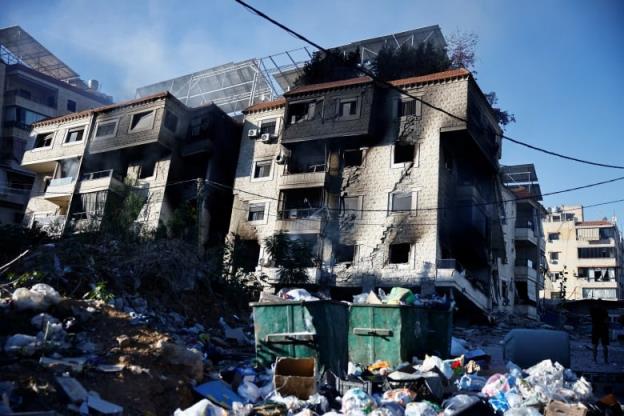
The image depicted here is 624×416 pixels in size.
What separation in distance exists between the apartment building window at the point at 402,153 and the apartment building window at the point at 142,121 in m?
12.8

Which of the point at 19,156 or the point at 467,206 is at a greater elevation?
the point at 19,156

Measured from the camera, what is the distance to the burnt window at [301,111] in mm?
27250

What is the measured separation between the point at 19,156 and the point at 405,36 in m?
26.4

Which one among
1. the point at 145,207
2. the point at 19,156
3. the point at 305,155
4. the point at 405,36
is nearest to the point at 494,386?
the point at 305,155

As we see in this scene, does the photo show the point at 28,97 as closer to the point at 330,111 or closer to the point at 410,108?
the point at 330,111

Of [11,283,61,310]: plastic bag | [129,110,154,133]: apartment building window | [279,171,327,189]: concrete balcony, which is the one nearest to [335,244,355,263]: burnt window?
[279,171,327,189]: concrete balcony

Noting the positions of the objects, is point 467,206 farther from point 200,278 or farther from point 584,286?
point 584,286

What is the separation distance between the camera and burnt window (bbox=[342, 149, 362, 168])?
87.4 feet

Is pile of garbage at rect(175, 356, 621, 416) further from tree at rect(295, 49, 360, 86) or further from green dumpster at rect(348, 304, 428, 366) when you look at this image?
tree at rect(295, 49, 360, 86)

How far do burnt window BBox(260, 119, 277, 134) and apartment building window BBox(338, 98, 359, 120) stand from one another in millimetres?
4269

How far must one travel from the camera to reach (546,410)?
6.29 meters

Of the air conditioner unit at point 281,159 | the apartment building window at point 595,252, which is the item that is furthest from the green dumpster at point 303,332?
the apartment building window at point 595,252

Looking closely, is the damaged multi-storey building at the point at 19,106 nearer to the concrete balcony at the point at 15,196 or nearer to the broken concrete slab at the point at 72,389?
the concrete balcony at the point at 15,196

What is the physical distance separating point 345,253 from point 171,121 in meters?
12.0
